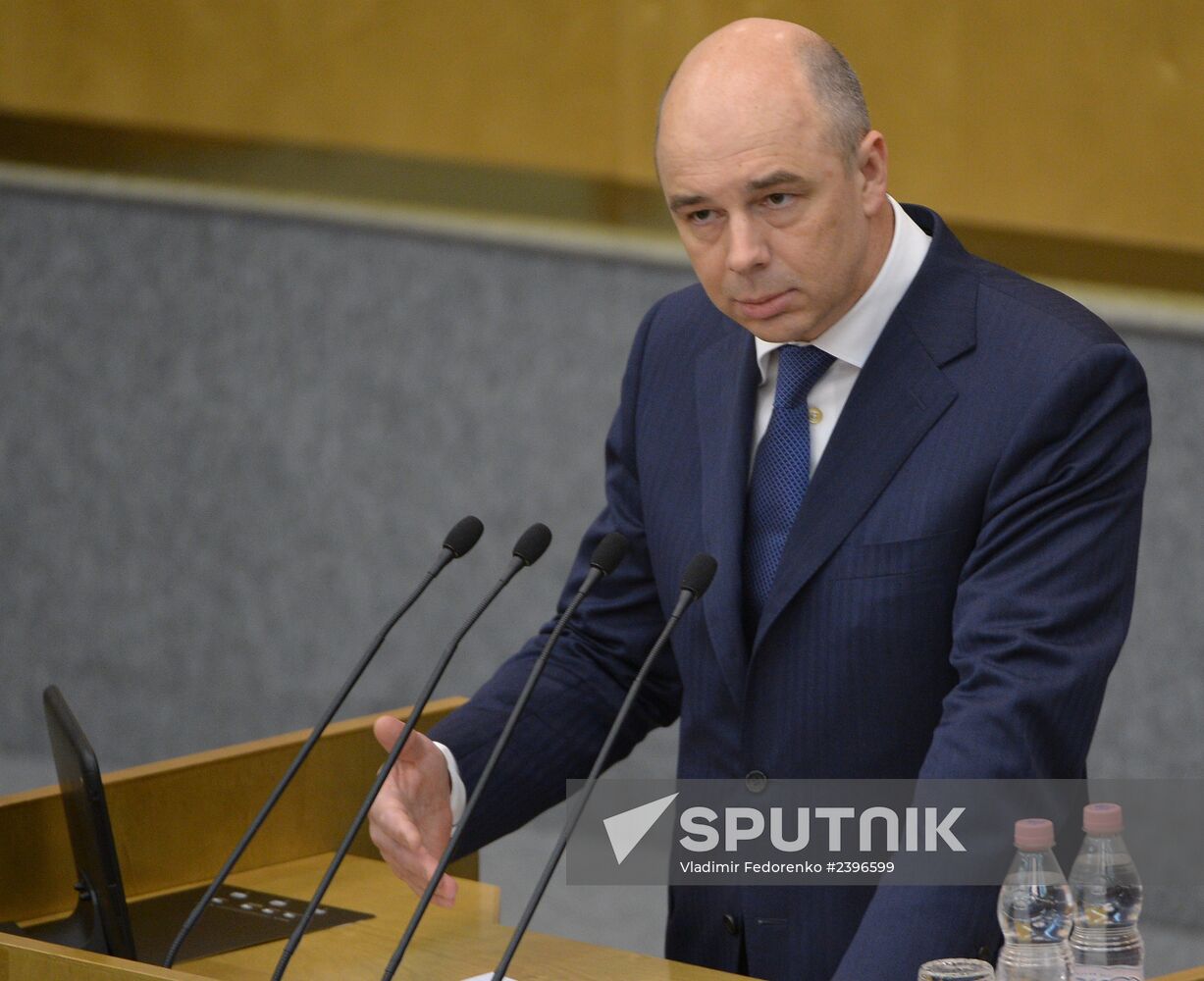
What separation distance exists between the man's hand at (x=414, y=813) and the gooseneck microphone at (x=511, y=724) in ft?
0.39

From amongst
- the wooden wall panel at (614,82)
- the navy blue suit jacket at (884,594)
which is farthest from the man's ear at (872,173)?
the wooden wall panel at (614,82)

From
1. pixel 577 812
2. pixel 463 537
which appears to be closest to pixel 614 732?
pixel 577 812

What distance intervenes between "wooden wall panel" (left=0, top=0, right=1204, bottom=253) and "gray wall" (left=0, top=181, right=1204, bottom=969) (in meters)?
0.25

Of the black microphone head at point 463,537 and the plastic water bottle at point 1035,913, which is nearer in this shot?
the plastic water bottle at point 1035,913

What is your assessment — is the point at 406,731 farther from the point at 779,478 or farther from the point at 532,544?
the point at 779,478

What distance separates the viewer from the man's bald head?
1931mm

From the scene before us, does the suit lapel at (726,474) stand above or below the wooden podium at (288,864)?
above

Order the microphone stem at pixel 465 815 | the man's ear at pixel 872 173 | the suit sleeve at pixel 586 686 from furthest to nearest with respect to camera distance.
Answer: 1. the suit sleeve at pixel 586 686
2. the man's ear at pixel 872 173
3. the microphone stem at pixel 465 815

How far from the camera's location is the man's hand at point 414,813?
1.91m

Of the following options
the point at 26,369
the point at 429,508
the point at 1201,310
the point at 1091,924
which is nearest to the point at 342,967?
the point at 1091,924

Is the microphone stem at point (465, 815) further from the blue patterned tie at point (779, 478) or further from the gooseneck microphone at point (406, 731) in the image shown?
the blue patterned tie at point (779, 478)

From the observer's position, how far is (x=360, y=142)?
14.6 feet

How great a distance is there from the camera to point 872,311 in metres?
2.06

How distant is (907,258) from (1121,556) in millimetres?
395
